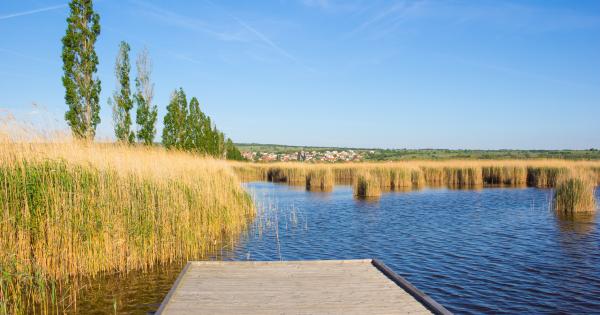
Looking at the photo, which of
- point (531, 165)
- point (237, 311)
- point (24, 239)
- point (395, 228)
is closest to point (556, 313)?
point (237, 311)

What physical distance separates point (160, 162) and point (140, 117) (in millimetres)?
16729

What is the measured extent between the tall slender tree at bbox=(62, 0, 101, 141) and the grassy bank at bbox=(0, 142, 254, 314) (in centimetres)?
1050

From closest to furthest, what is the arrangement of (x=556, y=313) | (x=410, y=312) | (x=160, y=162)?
1. (x=410, y=312)
2. (x=556, y=313)
3. (x=160, y=162)

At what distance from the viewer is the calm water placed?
25.2 feet

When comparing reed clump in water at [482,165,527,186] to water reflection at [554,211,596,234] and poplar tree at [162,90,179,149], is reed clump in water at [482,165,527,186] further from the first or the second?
poplar tree at [162,90,179,149]

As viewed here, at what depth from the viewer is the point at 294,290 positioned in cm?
657

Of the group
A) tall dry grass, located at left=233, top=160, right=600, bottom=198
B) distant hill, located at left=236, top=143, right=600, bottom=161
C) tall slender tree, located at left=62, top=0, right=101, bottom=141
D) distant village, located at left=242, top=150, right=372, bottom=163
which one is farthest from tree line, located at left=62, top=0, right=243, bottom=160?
distant hill, located at left=236, top=143, right=600, bottom=161

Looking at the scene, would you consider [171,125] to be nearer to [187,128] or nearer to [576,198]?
[187,128]

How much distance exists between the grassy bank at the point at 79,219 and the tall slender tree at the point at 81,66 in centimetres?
1050

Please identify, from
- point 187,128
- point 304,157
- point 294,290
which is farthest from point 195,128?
point 304,157

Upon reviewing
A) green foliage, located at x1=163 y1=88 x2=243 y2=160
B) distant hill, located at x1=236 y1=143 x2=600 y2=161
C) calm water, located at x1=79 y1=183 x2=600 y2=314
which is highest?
green foliage, located at x1=163 y1=88 x2=243 y2=160

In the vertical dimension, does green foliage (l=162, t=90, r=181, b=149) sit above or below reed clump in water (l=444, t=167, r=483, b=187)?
above

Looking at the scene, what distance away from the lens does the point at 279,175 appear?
139ft

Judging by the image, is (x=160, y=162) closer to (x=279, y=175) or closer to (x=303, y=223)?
(x=303, y=223)
